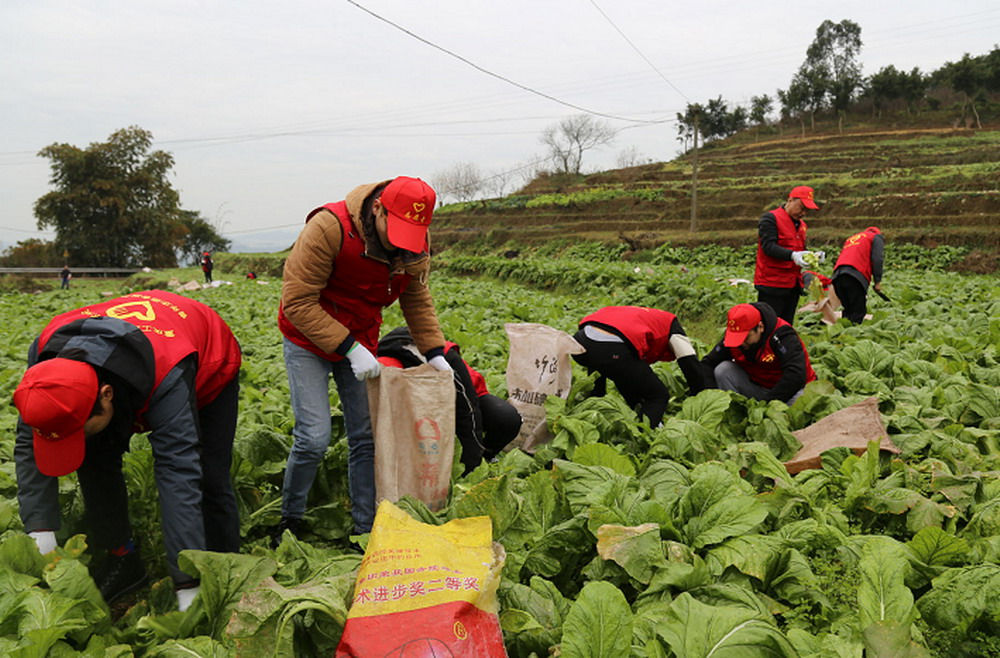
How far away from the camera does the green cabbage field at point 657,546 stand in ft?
6.29

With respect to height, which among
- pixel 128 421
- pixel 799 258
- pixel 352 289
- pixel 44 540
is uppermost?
pixel 352 289

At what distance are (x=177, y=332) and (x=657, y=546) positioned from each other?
74.8 inches

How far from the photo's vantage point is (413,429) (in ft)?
10.4

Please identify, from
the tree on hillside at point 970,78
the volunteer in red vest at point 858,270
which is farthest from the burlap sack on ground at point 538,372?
the tree on hillside at point 970,78

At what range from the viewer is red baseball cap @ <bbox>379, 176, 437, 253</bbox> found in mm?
2820

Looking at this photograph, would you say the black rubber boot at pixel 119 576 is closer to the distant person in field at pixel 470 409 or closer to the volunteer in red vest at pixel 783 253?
the distant person in field at pixel 470 409

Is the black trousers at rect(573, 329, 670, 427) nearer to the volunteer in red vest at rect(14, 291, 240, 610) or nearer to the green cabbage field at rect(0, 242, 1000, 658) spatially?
the green cabbage field at rect(0, 242, 1000, 658)

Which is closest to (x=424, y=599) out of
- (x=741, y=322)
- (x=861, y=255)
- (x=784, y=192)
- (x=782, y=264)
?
(x=741, y=322)

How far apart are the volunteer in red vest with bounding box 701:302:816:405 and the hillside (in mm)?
17968

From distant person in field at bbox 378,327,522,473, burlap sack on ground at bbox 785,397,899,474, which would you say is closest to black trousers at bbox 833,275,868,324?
burlap sack on ground at bbox 785,397,899,474

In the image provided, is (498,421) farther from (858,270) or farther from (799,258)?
(858,270)

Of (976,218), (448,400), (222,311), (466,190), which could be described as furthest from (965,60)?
(448,400)

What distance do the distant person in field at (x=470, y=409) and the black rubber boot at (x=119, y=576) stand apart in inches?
58.6

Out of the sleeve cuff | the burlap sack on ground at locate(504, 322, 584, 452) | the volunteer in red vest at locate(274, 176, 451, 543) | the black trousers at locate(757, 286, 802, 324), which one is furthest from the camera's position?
the black trousers at locate(757, 286, 802, 324)
